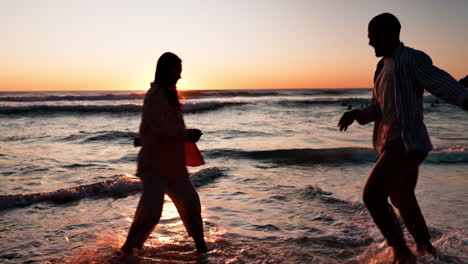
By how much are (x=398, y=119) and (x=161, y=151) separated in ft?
6.69

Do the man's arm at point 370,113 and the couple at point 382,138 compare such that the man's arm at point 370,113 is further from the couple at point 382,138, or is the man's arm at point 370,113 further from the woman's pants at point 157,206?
the woman's pants at point 157,206

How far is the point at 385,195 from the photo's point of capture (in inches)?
130

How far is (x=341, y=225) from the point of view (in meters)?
5.03

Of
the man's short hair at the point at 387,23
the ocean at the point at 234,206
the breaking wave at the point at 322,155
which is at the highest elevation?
the man's short hair at the point at 387,23

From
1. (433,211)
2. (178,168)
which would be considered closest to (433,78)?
(178,168)

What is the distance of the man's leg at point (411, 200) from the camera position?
3.16 metres

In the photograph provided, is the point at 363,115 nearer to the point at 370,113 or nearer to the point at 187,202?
the point at 370,113

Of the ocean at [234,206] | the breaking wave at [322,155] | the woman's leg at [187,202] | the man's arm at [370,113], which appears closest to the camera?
the man's arm at [370,113]

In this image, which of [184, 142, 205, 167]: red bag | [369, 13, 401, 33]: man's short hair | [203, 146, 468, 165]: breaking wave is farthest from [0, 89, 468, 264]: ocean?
[369, 13, 401, 33]: man's short hair

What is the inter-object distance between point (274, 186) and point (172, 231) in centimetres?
278

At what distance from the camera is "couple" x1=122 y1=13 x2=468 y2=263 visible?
2998 mm

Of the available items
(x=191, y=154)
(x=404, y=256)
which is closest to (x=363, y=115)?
(x=404, y=256)

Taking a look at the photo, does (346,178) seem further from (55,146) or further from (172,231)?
(55,146)

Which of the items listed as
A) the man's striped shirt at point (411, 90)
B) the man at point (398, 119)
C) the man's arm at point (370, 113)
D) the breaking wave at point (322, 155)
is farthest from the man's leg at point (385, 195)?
the breaking wave at point (322, 155)
